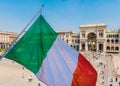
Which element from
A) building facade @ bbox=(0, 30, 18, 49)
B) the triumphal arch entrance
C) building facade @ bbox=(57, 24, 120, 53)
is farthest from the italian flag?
building facade @ bbox=(0, 30, 18, 49)

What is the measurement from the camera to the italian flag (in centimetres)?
575

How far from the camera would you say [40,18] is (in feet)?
19.0

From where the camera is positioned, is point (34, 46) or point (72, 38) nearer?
point (34, 46)

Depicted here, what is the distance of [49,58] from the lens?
19.7ft

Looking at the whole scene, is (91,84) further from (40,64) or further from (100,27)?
(100,27)

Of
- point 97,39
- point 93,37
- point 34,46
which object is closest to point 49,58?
point 34,46

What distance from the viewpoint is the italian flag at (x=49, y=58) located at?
5.75 m

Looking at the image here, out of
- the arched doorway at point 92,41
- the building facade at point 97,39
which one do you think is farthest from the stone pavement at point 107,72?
the arched doorway at point 92,41

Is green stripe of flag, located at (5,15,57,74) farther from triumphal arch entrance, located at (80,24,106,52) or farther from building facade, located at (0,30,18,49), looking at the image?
building facade, located at (0,30,18,49)

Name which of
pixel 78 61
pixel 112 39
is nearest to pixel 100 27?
pixel 112 39

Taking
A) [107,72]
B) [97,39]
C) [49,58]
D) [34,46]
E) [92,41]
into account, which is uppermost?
[97,39]

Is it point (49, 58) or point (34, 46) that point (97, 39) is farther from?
point (34, 46)

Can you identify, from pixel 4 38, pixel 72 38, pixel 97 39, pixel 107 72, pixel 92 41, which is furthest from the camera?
pixel 4 38

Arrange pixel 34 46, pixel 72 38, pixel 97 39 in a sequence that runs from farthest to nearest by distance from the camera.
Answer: pixel 72 38, pixel 97 39, pixel 34 46
